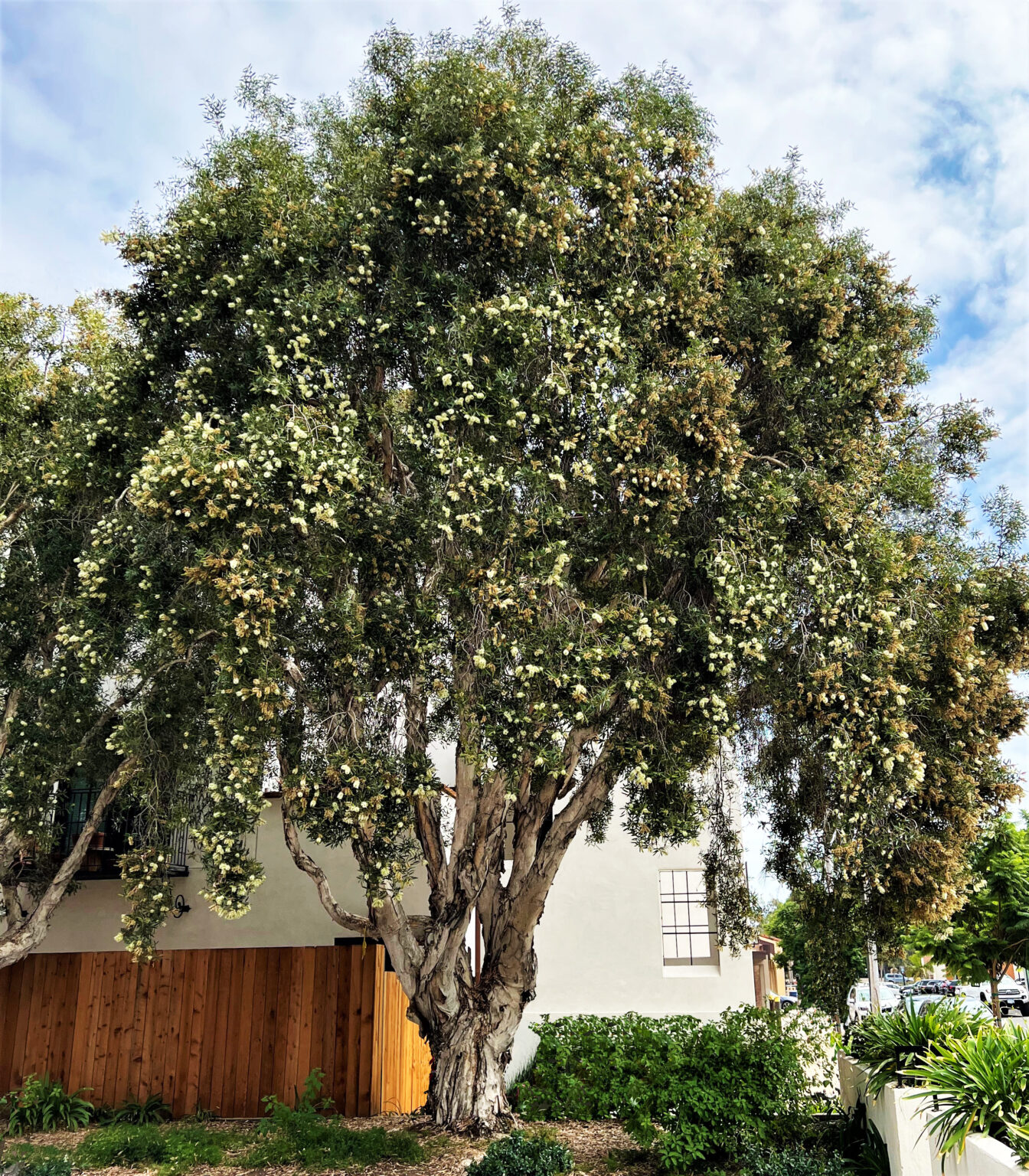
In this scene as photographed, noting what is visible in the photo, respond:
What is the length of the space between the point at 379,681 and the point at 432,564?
4.31ft

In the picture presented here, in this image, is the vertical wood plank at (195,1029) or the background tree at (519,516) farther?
the vertical wood plank at (195,1029)

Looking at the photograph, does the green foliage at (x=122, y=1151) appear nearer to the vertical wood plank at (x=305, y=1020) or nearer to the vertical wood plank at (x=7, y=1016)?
the vertical wood plank at (x=305, y=1020)

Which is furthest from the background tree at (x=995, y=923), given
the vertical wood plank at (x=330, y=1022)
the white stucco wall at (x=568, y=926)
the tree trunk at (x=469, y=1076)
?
the vertical wood plank at (x=330, y=1022)

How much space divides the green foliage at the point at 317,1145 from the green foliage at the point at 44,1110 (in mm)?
3101

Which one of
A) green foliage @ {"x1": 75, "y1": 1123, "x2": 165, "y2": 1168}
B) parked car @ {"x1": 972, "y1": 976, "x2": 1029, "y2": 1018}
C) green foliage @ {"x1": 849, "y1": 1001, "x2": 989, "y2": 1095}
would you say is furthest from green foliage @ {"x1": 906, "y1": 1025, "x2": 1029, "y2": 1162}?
parked car @ {"x1": 972, "y1": 976, "x2": 1029, "y2": 1018}

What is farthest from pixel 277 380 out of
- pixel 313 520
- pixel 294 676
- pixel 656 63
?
pixel 656 63

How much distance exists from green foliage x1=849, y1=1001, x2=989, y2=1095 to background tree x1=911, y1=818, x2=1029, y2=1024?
9.26 metres

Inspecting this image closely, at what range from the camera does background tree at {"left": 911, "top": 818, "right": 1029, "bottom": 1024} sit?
1795cm

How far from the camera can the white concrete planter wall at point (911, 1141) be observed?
5398mm

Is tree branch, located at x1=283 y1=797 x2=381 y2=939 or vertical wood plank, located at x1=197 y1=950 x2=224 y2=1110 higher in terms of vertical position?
tree branch, located at x1=283 y1=797 x2=381 y2=939

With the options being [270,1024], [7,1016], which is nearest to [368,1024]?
[270,1024]

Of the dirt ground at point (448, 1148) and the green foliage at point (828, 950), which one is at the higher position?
the green foliage at point (828, 950)

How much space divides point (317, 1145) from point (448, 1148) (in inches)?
51.2

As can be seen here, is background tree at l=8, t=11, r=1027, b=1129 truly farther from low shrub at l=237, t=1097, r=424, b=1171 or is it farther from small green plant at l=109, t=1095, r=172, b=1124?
small green plant at l=109, t=1095, r=172, b=1124
